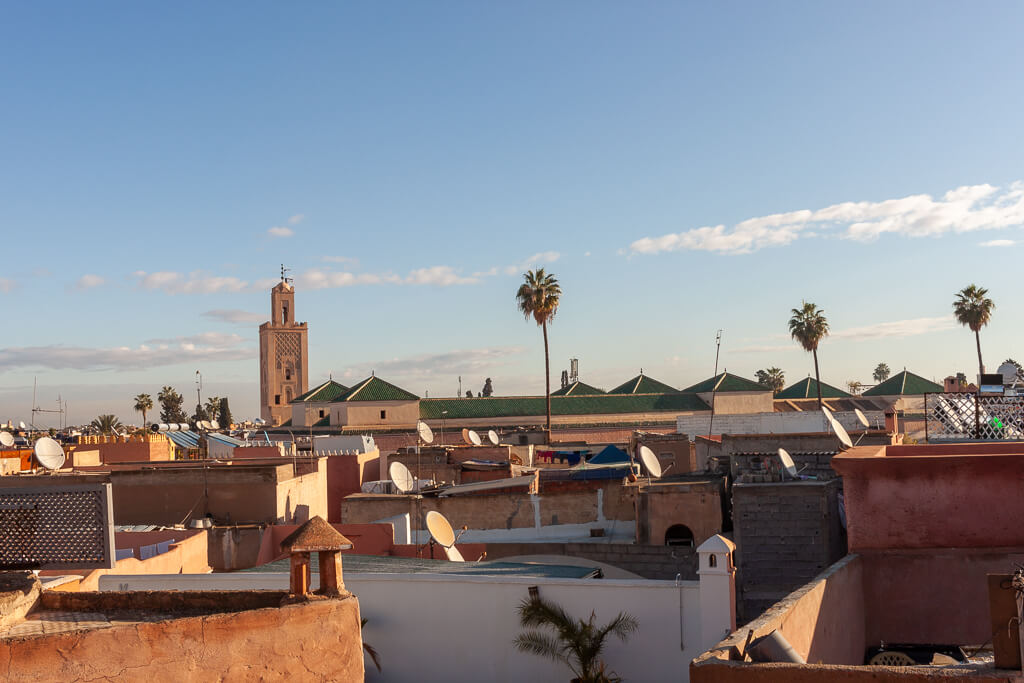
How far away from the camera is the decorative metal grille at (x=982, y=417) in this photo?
17.1m

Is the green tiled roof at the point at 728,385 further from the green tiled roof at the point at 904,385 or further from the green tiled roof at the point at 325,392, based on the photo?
the green tiled roof at the point at 325,392

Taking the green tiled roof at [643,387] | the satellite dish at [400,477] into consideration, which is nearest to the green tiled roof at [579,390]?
the green tiled roof at [643,387]

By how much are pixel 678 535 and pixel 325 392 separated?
44.3 meters

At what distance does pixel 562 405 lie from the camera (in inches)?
2406

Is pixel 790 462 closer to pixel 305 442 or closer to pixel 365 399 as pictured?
pixel 305 442

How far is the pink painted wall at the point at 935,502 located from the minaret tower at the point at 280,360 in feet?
246

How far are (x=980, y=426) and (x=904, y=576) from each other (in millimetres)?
7082

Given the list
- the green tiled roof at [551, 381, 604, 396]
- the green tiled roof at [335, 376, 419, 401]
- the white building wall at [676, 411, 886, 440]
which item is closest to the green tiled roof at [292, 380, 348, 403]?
the green tiled roof at [335, 376, 419, 401]

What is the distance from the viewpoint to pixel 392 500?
22.9 metres

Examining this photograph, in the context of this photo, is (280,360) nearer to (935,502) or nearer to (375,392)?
(375,392)

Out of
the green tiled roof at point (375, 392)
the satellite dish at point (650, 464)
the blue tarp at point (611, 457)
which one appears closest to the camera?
the satellite dish at point (650, 464)

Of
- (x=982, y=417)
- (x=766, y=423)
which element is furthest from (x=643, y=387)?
(x=982, y=417)

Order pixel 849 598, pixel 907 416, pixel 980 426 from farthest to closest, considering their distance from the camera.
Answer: pixel 907 416
pixel 980 426
pixel 849 598

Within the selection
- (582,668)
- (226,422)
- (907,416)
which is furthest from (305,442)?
(226,422)
